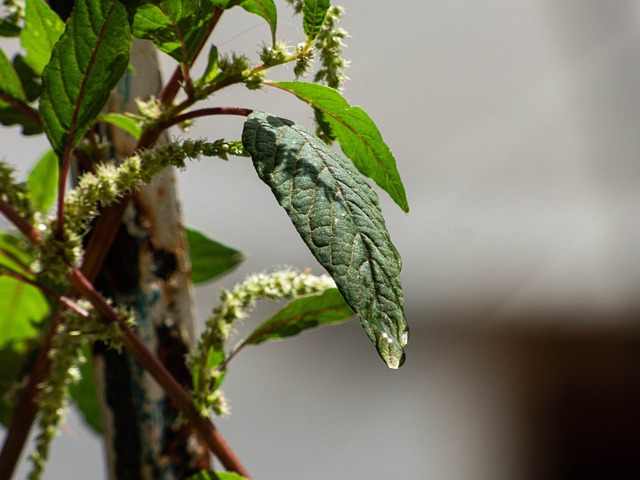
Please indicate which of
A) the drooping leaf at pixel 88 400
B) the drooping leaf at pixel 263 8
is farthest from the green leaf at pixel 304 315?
the drooping leaf at pixel 88 400

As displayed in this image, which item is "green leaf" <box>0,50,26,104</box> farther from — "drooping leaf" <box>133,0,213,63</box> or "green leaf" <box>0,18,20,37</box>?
"drooping leaf" <box>133,0,213,63</box>

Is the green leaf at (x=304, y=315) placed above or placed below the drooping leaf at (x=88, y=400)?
below

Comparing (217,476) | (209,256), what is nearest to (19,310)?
(209,256)

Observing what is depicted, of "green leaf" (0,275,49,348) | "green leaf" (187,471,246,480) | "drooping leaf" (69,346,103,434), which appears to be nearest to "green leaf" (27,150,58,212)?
"green leaf" (0,275,49,348)

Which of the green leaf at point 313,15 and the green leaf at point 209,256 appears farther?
the green leaf at point 209,256

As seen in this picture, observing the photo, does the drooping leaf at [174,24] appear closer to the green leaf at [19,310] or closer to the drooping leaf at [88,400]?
the green leaf at [19,310]

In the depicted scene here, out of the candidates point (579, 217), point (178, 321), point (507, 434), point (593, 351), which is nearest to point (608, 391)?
point (593, 351)

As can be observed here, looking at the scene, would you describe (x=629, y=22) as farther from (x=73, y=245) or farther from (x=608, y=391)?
(x=73, y=245)
